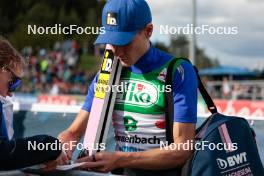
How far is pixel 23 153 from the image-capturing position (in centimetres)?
269

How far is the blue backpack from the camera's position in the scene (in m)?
2.95

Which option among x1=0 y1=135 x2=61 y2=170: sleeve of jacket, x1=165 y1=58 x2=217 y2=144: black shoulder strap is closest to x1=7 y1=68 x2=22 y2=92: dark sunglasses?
x1=0 y1=135 x2=61 y2=170: sleeve of jacket

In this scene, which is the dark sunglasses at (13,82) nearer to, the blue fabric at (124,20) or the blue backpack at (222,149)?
the blue fabric at (124,20)

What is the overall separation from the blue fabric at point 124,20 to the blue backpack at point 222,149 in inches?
11.0

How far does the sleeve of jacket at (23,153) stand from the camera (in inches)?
105

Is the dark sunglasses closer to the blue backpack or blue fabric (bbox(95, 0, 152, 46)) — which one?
blue fabric (bbox(95, 0, 152, 46))

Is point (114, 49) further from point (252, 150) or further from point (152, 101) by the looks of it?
point (252, 150)

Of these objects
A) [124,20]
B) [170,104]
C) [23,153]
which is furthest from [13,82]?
[170,104]

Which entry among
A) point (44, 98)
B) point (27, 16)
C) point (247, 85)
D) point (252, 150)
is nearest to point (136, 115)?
point (252, 150)

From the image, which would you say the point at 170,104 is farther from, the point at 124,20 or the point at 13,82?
the point at 13,82

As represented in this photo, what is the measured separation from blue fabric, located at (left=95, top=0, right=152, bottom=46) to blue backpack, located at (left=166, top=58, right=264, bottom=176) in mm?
279

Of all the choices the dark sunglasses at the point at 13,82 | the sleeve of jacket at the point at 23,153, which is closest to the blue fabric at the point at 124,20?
the dark sunglasses at the point at 13,82

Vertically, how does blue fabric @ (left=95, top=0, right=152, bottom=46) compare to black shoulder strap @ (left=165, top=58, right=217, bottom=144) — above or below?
above

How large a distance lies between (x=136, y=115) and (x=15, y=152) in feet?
2.82
